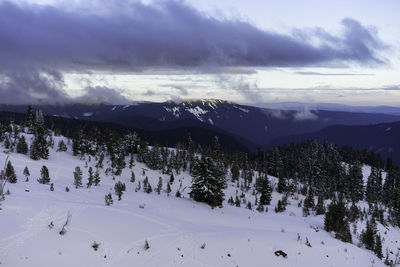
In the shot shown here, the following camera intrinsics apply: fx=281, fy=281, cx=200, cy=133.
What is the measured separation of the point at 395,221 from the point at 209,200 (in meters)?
59.7

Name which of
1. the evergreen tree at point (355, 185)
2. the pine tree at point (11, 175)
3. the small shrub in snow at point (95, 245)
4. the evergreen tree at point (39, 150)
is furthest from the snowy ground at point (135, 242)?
the evergreen tree at point (355, 185)

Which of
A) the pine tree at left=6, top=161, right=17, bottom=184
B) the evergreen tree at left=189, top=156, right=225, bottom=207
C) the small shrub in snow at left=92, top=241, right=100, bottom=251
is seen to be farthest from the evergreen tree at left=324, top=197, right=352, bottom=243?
the pine tree at left=6, top=161, right=17, bottom=184

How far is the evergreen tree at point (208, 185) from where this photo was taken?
43500 millimetres

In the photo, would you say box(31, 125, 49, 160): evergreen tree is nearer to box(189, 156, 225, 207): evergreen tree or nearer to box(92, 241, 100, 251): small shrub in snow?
box(189, 156, 225, 207): evergreen tree

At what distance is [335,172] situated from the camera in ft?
410

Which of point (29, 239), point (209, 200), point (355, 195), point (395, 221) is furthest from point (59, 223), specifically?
point (355, 195)

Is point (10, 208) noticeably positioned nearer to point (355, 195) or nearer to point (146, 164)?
point (146, 164)

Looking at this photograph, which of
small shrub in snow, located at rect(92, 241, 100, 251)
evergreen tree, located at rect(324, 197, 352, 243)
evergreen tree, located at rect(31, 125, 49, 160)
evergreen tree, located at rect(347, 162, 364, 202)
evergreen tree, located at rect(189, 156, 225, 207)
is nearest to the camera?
small shrub in snow, located at rect(92, 241, 100, 251)

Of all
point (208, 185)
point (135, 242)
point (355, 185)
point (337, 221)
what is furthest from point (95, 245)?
point (355, 185)

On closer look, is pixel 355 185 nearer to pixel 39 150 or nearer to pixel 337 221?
pixel 337 221

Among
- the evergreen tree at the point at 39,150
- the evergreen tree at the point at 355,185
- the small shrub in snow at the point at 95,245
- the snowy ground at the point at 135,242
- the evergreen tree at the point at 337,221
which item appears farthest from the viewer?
the evergreen tree at the point at 355,185

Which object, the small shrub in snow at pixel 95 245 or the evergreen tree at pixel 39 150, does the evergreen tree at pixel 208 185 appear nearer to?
the small shrub in snow at pixel 95 245

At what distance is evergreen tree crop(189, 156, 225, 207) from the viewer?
43500 millimetres

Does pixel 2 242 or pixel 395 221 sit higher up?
pixel 2 242
